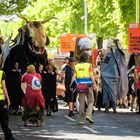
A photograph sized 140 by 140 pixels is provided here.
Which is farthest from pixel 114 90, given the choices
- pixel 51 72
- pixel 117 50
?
pixel 51 72

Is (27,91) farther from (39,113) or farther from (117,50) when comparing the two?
(117,50)

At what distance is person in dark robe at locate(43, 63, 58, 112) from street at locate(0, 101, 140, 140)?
301 millimetres

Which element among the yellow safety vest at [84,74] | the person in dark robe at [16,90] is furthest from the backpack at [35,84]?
the person in dark robe at [16,90]

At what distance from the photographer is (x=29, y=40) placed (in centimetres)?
2344

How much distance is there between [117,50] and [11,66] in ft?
14.0

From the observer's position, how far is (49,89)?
24.1 metres

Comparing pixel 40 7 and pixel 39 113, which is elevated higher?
pixel 40 7

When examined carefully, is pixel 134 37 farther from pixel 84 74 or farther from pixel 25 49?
pixel 84 74

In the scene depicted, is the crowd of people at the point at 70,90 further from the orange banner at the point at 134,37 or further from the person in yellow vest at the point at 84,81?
the orange banner at the point at 134,37

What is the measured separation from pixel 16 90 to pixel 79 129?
5.42 m

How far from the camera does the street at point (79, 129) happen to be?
16812 millimetres

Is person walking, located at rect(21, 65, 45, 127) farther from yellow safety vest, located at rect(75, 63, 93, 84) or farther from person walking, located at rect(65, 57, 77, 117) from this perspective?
person walking, located at rect(65, 57, 77, 117)

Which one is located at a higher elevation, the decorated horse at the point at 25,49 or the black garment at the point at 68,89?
the decorated horse at the point at 25,49

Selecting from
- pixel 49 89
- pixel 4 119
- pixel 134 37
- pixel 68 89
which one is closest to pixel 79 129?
pixel 4 119
